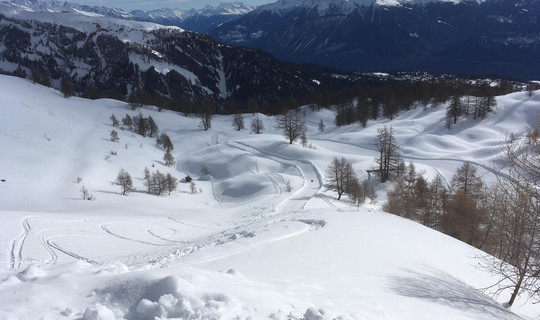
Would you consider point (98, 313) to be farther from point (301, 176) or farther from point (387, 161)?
point (387, 161)

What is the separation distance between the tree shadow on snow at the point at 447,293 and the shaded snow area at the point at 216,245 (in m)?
0.07

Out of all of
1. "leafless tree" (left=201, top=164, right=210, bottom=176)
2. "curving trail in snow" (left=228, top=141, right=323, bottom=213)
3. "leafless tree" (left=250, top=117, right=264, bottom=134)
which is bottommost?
"leafless tree" (left=201, top=164, right=210, bottom=176)

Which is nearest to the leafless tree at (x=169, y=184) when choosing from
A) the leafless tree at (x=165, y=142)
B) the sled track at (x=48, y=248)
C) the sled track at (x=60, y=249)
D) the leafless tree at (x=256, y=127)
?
the sled track at (x=48, y=248)

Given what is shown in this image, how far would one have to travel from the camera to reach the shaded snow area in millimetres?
5312

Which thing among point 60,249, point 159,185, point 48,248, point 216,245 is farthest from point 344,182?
point 48,248

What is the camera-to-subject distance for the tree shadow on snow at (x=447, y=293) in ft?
27.6

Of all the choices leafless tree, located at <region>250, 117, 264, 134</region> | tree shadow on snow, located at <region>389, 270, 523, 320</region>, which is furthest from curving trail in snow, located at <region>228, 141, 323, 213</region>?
tree shadow on snow, located at <region>389, 270, 523, 320</region>

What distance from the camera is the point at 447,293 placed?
9180mm

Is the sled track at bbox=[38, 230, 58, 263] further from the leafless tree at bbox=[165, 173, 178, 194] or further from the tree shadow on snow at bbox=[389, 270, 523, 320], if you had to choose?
the leafless tree at bbox=[165, 173, 178, 194]

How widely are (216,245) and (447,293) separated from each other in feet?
29.3

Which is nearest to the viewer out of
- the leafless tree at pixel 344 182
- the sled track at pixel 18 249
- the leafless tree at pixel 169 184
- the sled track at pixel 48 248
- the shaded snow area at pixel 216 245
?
the shaded snow area at pixel 216 245

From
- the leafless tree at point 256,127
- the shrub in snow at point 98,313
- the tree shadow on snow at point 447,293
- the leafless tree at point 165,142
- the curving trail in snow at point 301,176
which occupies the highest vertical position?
the shrub in snow at point 98,313

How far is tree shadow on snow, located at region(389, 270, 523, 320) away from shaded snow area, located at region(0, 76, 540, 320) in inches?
2.7

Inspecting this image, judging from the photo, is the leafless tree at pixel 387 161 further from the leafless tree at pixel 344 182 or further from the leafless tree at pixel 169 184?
the leafless tree at pixel 169 184
